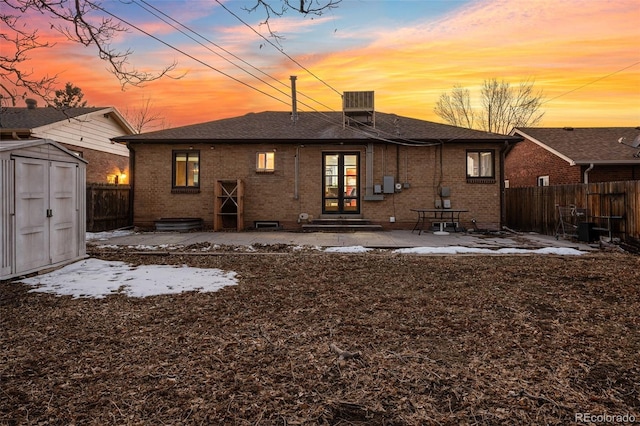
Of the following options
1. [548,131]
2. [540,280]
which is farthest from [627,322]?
[548,131]

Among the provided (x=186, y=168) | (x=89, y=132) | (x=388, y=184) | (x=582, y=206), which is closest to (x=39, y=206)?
(x=186, y=168)

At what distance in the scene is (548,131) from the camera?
20.5 meters

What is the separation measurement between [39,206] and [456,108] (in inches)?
1337

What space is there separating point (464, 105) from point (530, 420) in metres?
35.4

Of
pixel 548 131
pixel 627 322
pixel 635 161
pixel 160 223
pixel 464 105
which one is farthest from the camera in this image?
pixel 464 105

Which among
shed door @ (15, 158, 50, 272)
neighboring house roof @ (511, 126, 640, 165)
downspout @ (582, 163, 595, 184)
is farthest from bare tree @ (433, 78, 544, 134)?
shed door @ (15, 158, 50, 272)

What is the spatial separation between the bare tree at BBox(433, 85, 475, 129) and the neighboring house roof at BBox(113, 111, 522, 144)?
796 inches

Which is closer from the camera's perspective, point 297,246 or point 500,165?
point 297,246

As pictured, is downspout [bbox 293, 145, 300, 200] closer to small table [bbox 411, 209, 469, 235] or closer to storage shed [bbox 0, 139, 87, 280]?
small table [bbox 411, 209, 469, 235]

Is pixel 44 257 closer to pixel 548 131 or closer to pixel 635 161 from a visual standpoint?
pixel 635 161

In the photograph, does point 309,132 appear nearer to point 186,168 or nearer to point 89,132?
point 186,168

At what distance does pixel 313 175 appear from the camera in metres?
14.0

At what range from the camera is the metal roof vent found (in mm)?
14904

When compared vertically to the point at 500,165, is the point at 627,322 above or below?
below
